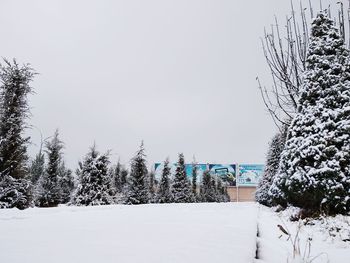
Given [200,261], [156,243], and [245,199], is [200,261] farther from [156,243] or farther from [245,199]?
[245,199]

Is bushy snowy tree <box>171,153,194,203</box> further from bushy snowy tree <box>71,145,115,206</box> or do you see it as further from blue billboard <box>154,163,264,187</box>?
blue billboard <box>154,163,264,187</box>

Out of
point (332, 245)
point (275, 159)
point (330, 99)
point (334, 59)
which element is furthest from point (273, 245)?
point (275, 159)

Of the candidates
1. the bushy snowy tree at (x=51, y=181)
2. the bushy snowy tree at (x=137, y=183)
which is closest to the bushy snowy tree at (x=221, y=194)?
the bushy snowy tree at (x=137, y=183)

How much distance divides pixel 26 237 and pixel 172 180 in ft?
76.4

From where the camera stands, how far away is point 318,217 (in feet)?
17.5

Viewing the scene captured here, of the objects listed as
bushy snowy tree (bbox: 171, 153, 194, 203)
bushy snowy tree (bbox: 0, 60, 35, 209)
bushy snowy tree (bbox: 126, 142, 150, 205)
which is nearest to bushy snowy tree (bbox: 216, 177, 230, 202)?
bushy snowy tree (bbox: 171, 153, 194, 203)

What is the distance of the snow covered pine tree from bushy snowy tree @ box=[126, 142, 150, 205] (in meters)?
13.6

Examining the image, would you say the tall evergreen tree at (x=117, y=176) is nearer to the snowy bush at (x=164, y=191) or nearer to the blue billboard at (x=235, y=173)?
the snowy bush at (x=164, y=191)

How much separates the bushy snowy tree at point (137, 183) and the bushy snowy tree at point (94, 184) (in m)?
4.41

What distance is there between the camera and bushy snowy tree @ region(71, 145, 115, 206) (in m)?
14.2

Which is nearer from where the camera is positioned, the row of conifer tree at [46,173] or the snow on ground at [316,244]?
the snow on ground at [316,244]

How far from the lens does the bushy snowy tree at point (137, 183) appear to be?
19203 millimetres

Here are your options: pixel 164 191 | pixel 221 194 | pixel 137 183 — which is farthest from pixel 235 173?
pixel 137 183

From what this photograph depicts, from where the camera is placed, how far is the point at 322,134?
5.86 meters
